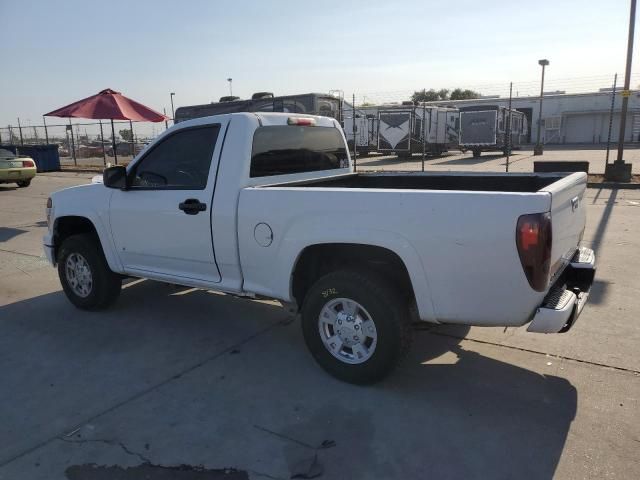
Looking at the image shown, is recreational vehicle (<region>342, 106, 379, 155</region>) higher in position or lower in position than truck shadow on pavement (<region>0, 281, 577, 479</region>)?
higher

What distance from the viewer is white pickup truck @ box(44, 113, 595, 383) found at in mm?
3057

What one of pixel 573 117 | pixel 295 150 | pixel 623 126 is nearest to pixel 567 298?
pixel 295 150

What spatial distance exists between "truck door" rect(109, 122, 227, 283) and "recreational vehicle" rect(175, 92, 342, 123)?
11490 millimetres

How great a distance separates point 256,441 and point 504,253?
1.82 m

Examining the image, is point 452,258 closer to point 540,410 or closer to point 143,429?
point 540,410

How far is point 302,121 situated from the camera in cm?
480

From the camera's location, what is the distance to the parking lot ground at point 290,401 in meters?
2.89

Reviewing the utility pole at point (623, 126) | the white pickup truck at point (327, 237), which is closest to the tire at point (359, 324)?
the white pickup truck at point (327, 237)

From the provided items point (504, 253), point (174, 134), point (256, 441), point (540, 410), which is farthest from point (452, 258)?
point (174, 134)

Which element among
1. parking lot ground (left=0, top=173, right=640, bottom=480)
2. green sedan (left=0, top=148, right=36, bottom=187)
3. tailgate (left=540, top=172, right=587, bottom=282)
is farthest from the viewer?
green sedan (left=0, top=148, right=36, bottom=187)

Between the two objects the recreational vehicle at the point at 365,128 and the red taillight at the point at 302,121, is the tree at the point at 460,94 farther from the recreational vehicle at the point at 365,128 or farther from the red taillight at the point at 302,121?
the red taillight at the point at 302,121

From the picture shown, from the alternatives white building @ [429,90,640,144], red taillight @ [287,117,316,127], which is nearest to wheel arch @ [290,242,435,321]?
red taillight @ [287,117,316,127]

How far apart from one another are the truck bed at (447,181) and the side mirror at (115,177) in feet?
5.10

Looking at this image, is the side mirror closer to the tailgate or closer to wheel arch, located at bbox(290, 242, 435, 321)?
wheel arch, located at bbox(290, 242, 435, 321)
